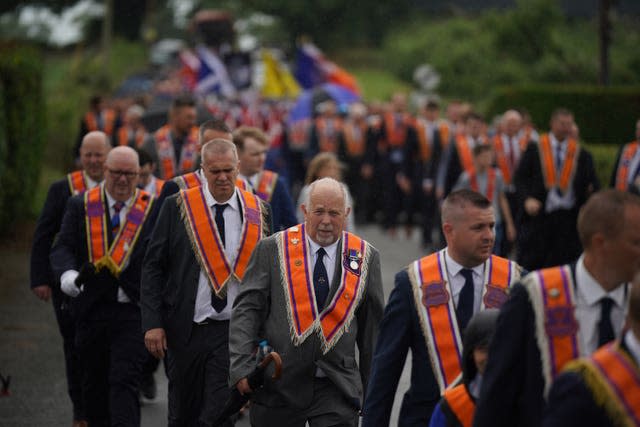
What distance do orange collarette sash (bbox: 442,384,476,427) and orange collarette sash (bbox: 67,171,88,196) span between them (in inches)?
189

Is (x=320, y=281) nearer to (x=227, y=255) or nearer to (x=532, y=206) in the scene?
(x=227, y=255)

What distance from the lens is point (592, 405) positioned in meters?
3.87

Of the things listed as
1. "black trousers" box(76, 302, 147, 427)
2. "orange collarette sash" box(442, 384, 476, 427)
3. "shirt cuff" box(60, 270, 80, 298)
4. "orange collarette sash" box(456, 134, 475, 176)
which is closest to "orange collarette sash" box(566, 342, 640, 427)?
"orange collarette sash" box(442, 384, 476, 427)

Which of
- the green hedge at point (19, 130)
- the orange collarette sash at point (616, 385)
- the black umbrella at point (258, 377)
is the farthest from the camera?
the green hedge at point (19, 130)

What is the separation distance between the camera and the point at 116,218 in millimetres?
8602

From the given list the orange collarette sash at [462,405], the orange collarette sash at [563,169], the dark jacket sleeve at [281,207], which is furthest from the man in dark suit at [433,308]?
the orange collarette sash at [563,169]

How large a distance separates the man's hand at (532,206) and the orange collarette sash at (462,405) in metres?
8.78

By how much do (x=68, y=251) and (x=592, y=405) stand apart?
5303mm

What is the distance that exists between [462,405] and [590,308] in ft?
2.60

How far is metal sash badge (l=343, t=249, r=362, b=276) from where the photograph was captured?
22.4 feet

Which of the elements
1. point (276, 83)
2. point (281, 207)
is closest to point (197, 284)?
point (281, 207)

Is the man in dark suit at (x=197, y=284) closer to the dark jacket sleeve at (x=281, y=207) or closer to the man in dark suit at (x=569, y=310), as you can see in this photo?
the dark jacket sleeve at (x=281, y=207)

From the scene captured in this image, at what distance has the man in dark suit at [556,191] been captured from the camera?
1382 cm

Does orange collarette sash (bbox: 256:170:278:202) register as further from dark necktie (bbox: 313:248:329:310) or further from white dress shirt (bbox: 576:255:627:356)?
white dress shirt (bbox: 576:255:627:356)
